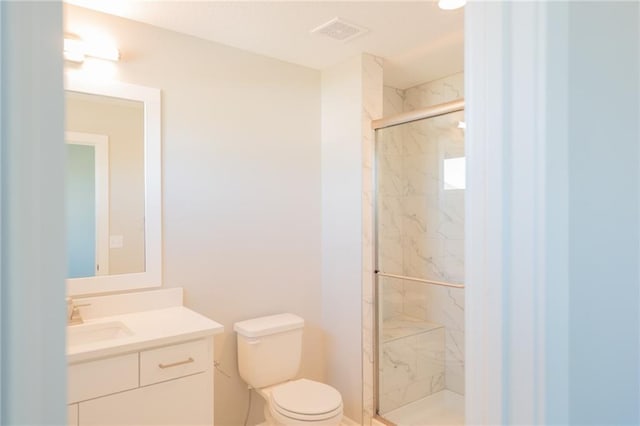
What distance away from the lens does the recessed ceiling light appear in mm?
1951

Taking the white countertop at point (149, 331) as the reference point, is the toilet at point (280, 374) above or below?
below

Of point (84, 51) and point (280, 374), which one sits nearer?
point (84, 51)

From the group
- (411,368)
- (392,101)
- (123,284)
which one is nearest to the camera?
(123,284)

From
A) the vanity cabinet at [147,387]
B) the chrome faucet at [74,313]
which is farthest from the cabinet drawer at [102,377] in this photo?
the chrome faucet at [74,313]

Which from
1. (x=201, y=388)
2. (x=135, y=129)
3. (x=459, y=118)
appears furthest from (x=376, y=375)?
(x=135, y=129)

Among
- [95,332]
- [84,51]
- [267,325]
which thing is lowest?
[267,325]

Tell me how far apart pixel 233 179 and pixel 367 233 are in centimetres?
90

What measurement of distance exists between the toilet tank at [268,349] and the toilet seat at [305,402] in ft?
0.31

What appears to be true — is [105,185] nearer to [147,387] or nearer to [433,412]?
[147,387]

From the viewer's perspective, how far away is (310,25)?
2176 millimetres

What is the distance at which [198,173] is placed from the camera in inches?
92.3

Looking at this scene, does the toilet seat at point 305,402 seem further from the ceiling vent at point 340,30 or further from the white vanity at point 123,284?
the ceiling vent at point 340,30

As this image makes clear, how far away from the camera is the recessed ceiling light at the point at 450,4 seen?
6.40 feet

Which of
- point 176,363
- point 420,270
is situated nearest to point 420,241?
point 420,270
